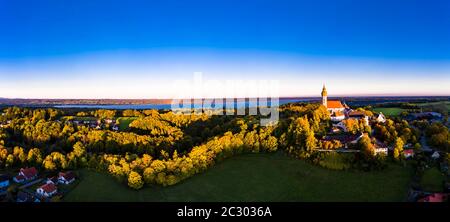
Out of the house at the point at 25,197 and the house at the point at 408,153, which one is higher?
the house at the point at 408,153

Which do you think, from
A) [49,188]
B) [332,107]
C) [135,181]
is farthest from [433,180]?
[332,107]

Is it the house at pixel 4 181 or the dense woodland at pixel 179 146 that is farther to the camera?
the house at pixel 4 181

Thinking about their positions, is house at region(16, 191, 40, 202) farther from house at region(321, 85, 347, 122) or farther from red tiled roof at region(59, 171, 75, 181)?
house at region(321, 85, 347, 122)

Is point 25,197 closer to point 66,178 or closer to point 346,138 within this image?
point 66,178

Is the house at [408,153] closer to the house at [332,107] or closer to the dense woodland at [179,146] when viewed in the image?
the dense woodland at [179,146]

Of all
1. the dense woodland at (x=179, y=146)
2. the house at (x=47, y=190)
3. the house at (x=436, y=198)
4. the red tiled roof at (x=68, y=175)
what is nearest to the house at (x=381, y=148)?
the dense woodland at (x=179, y=146)

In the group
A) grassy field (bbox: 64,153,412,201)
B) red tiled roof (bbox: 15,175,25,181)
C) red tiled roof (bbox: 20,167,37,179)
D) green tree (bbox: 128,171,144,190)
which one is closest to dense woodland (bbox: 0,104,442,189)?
green tree (bbox: 128,171,144,190)
